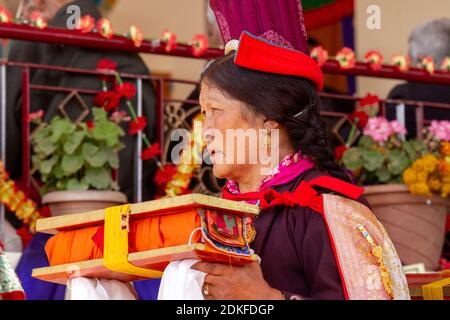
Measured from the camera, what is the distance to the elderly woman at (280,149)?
8.18 feet

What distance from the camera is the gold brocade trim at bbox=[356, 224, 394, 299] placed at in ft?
7.72

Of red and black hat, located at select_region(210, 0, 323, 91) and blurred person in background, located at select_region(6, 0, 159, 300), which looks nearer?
red and black hat, located at select_region(210, 0, 323, 91)

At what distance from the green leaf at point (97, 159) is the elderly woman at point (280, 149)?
1.60 m

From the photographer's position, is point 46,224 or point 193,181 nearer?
point 46,224

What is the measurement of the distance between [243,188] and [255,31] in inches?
17.0

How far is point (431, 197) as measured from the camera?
4.50 m

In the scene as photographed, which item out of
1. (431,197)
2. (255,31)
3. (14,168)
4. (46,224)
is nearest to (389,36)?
(431,197)

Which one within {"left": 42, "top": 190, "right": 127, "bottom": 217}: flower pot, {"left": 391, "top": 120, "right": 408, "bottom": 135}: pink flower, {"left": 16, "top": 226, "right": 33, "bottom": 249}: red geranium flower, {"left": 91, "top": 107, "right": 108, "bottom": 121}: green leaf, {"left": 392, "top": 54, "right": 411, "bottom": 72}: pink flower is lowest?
{"left": 16, "top": 226, "right": 33, "bottom": 249}: red geranium flower

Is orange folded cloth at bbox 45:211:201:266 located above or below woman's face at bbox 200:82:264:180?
below

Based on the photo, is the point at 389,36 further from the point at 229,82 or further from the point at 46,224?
the point at 46,224

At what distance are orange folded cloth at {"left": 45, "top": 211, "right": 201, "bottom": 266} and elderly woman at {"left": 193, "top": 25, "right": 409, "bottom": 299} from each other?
0.38 meters

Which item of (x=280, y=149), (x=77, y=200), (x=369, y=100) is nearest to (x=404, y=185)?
(x=369, y=100)

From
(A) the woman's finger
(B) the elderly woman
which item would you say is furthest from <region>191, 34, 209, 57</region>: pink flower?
(A) the woman's finger

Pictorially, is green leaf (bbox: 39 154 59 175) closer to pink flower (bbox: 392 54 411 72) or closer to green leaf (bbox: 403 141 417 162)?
green leaf (bbox: 403 141 417 162)
